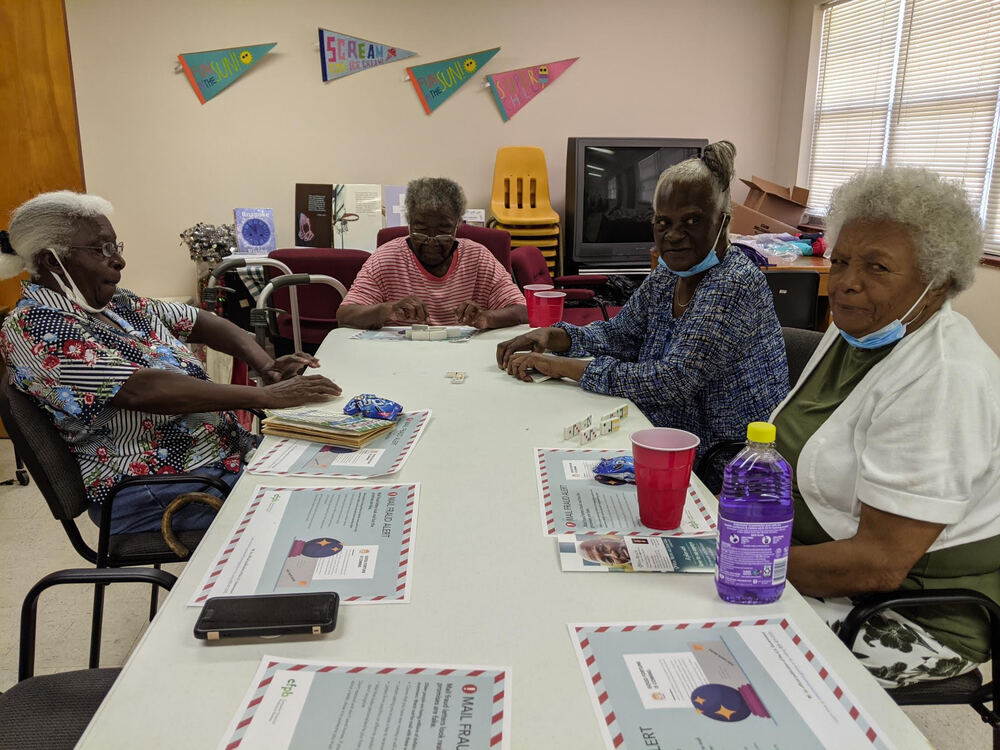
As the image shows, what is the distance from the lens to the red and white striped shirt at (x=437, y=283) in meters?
2.86

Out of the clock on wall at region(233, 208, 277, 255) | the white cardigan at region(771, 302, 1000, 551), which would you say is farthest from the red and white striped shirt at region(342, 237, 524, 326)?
the clock on wall at region(233, 208, 277, 255)

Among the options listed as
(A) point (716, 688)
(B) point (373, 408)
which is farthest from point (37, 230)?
(A) point (716, 688)

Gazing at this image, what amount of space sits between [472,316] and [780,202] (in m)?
3.22

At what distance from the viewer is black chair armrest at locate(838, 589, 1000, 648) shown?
1.11 metres

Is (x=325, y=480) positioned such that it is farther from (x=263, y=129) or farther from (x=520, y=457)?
(x=263, y=129)

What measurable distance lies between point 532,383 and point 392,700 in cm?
128

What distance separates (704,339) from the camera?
171 centimetres

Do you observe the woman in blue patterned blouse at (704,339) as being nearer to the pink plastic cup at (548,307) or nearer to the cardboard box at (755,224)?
the pink plastic cup at (548,307)

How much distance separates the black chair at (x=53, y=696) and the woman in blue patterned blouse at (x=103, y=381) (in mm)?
482

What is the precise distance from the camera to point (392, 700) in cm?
78

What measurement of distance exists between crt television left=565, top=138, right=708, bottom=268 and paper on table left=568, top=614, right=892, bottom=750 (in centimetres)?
417

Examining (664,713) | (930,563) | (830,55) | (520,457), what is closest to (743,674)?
(664,713)

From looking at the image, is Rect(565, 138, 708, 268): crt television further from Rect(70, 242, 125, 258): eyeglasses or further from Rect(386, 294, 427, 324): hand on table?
Rect(70, 242, 125, 258): eyeglasses

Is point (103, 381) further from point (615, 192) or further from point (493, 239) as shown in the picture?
point (615, 192)
